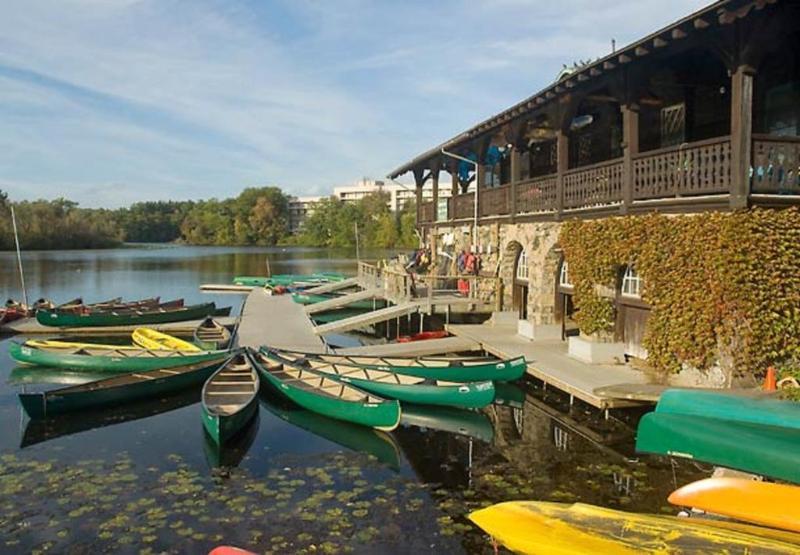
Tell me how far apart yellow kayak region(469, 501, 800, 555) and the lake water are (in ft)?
5.53

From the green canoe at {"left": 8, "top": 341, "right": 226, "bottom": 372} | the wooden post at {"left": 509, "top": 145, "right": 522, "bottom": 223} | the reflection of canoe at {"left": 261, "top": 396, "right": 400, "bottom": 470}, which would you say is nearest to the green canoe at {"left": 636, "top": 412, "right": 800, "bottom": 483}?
the reflection of canoe at {"left": 261, "top": 396, "right": 400, "bottom": 470}

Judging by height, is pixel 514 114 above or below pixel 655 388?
above

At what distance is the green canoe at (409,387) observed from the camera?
12305 millimetres

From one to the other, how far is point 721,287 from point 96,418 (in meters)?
12.0

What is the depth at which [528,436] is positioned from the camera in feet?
38.1

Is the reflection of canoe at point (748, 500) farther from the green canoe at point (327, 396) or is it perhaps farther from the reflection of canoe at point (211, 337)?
the reflection of canoe at point (211, 337)

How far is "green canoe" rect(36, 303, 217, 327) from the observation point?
76.6ft

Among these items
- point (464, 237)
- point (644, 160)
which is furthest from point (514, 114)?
point (464, 237)

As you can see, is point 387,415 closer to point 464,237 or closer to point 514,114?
point 514,114

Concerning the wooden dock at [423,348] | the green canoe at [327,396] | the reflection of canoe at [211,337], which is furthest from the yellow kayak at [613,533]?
the reflection of canoe at [211,337]

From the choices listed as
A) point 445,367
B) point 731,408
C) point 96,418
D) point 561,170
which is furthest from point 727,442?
point 96,418

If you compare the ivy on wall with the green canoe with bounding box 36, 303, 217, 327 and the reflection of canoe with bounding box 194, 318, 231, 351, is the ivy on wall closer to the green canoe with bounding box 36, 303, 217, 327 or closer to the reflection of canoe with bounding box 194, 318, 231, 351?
the reflection of canoe with bounding box 194, 318, 231, 351

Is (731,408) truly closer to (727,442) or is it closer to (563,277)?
(727,442)

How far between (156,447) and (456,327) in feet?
33.7
